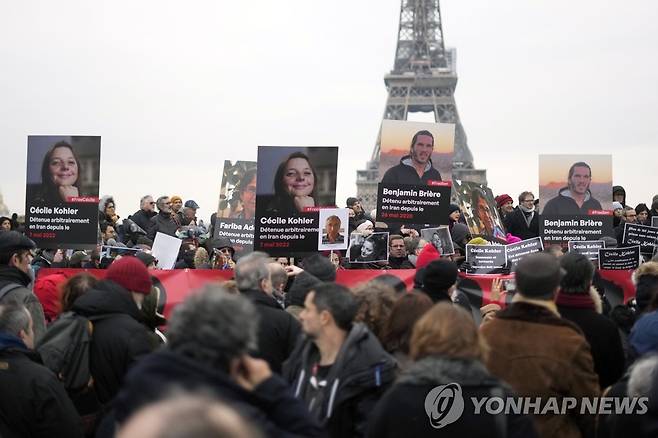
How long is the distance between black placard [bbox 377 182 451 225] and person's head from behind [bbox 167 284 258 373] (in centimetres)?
1090

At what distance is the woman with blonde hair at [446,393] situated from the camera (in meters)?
5.27

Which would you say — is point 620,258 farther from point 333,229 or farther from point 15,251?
point 15,251

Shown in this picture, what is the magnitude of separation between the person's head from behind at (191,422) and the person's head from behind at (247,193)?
15817mm

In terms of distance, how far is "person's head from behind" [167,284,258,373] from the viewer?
390 centimetres

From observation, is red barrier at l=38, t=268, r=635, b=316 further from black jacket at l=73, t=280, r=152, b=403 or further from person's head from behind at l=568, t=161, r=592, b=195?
black jacket at l=73, t=280, r=152, b=403

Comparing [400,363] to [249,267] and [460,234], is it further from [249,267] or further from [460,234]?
[460,234]

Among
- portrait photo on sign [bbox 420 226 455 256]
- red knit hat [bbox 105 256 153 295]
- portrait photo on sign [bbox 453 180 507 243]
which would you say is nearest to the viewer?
red knit hat [bbox 105 256 153 295]

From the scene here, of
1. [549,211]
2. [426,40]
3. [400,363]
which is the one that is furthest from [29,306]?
[426,40]

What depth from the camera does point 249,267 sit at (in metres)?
7.98

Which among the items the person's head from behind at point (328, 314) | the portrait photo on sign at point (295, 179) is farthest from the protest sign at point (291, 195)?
the person's head from behind at point (328, 314)

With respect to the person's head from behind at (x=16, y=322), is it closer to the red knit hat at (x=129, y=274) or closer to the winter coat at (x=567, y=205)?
the red knit hat at (x=129, y=274)

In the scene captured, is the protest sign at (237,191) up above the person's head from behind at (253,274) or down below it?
above

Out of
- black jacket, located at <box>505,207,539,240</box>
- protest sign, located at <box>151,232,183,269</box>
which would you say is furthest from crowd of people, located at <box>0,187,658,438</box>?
black jacket, located at <box>505,207,539,240</box>

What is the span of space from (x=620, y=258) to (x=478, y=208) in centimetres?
597
